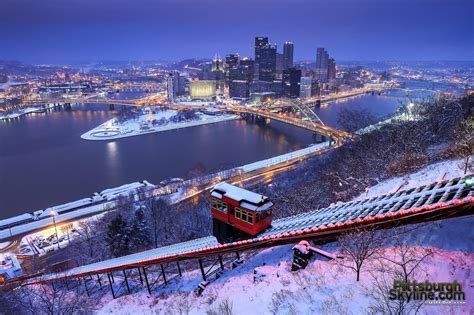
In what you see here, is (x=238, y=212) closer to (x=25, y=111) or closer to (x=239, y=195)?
(x=239, y=195)

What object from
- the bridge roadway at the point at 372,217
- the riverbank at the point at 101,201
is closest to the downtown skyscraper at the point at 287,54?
the riverbank at the point at 101,201

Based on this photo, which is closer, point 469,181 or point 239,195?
point 469,181

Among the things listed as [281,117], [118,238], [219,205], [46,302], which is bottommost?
[118,238]

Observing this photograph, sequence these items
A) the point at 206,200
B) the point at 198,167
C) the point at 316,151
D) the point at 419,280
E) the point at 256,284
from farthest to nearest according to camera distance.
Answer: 1. the point at 316,151
2. the point at 198,167
3. the point at 206,200
4. the point at 256,284
5. the point at 419,280

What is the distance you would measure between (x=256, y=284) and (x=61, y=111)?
8674cm

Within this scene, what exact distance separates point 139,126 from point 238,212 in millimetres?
52565

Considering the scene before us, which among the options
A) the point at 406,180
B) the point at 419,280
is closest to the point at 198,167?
the point at 406,180

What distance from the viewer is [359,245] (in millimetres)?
6254

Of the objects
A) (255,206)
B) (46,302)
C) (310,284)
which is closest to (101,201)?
(46,302)

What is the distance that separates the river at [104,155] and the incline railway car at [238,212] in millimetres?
20946

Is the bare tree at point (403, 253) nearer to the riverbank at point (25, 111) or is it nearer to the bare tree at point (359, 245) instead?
the bare tree at point (359, 245)

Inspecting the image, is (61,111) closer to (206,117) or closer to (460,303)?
(206,117)

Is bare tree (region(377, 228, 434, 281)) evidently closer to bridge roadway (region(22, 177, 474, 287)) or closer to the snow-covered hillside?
the snow-covered hillside

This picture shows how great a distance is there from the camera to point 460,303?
15.6 feet
